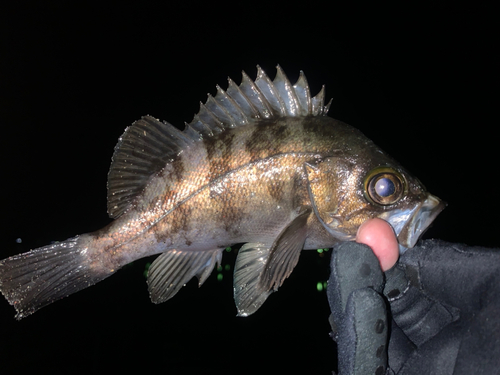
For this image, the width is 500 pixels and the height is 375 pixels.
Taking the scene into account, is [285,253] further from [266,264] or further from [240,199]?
[240,199]

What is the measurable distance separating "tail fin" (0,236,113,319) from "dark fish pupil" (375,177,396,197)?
1.95 meters

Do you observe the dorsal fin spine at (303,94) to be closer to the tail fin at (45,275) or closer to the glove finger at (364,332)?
the glove finger at (364,332)

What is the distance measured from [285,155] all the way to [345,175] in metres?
0.42

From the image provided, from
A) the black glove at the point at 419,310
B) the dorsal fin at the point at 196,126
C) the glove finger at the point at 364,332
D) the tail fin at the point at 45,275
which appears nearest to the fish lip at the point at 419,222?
the black glove at the point at 419,310

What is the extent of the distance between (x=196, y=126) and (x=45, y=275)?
59.4 inches

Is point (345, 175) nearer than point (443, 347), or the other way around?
point (443, 347)

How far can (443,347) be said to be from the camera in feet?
5.62

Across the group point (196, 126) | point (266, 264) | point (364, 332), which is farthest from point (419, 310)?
point (196, 126)

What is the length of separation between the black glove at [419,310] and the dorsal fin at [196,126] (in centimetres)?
115

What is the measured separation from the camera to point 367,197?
189 cm

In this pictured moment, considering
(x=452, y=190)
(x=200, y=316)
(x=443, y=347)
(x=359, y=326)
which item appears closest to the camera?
(x=359, y=326)

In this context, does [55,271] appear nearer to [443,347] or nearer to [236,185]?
[236,185]

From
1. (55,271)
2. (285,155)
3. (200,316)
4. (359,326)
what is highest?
(285,155)

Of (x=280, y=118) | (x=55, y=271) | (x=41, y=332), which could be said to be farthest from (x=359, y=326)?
(x=41, y=332)
